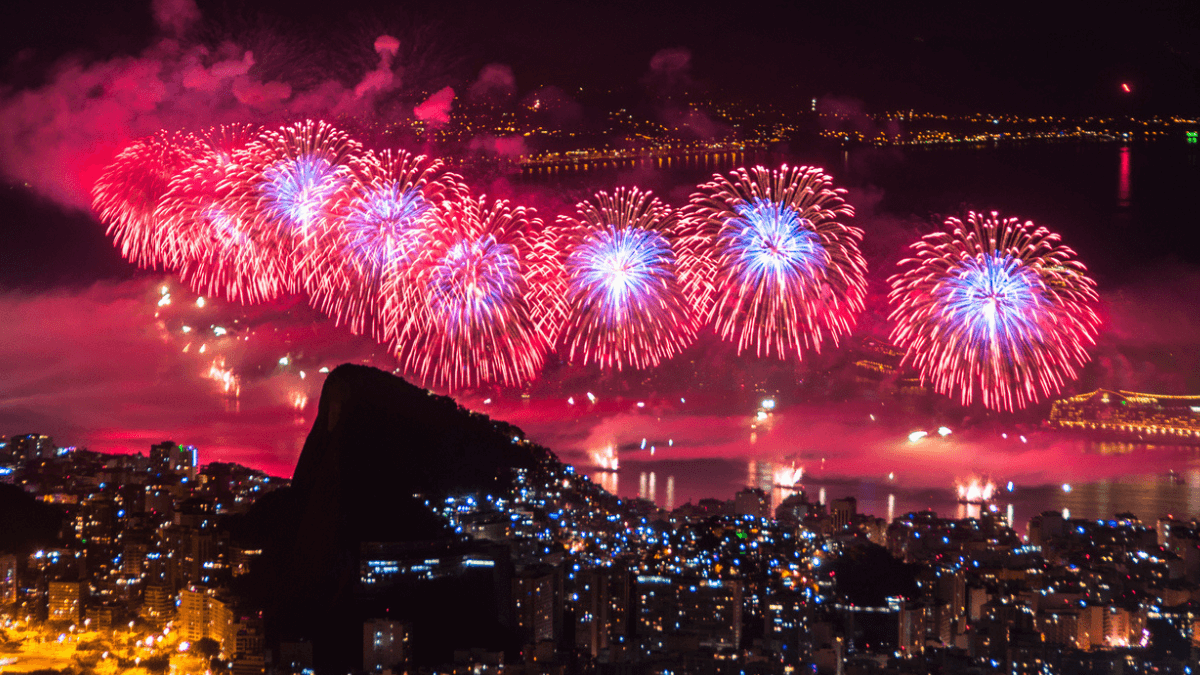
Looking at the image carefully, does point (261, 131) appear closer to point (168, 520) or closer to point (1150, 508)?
point (168, 520)

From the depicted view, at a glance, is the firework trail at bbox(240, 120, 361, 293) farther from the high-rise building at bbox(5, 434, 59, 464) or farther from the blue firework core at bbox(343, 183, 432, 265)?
the high-rise building at bbox(5, 434, 59, 464)

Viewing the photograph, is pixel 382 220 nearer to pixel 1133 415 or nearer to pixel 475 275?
pixel 475 275

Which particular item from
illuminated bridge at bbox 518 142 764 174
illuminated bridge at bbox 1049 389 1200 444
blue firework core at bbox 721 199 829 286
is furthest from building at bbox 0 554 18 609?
illuminated bridge at bbox 1049 389 1200 444

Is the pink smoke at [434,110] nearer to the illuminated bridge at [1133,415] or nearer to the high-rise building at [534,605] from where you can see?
the high-rise building at [534,605]

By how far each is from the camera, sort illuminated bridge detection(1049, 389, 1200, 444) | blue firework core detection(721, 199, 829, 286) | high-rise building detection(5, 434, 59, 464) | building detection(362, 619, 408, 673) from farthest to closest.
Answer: high-rise building detection(5, 434, 59, 464)
illuminated bridge detection(1049, 389, 1200, 444)
blue firework core detection(721, 199, 829, 286)
building detection(362, 619, 408, 673)

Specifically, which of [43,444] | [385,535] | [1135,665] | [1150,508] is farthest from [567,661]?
[43,444]

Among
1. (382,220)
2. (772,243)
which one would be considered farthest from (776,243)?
(382,220)
